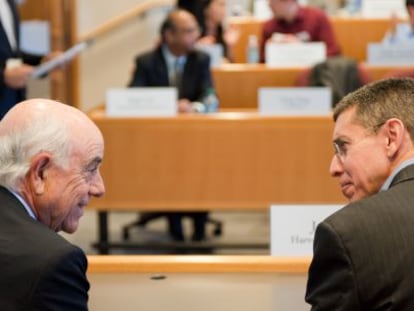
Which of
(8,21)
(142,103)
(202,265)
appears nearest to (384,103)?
(202,265)

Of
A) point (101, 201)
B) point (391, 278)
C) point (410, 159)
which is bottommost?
point (101, 201)

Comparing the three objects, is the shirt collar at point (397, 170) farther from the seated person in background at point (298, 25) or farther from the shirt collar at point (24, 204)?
the seated person in background at point (298, 25)

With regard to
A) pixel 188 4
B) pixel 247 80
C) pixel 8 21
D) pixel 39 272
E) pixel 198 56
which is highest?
pixel 8 21

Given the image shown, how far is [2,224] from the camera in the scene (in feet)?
5.45

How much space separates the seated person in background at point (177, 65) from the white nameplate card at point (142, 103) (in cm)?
64

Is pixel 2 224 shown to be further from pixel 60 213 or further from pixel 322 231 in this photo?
pixel 322 231

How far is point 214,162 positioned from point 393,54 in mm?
1898

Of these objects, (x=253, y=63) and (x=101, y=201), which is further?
(x=253, y=63)

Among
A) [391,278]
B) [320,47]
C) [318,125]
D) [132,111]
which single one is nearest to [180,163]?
[132,111]

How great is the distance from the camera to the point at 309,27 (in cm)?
661

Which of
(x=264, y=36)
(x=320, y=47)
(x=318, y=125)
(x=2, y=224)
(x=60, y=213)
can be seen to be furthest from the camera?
(x=264, y=36)

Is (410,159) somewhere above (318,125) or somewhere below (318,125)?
above

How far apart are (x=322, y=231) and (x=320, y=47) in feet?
15.6

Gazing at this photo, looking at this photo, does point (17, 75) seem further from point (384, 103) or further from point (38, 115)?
point (384, 103)
